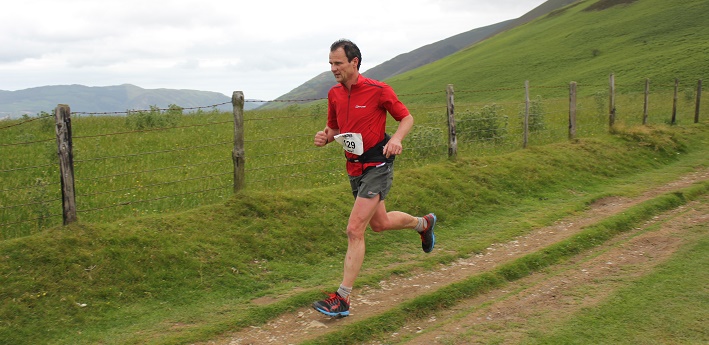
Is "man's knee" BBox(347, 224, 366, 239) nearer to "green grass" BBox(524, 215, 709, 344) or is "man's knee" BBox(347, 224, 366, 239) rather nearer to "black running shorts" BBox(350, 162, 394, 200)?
"black running shorts" BBox(350, 162, 394, 200)

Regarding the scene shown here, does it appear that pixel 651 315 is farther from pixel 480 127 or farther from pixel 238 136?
pixel 480 127

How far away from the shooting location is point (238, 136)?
8.28 meters

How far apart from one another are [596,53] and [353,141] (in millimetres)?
66012

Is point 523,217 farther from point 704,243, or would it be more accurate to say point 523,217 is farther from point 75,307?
point 75,307

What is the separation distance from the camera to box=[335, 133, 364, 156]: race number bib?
222 inches

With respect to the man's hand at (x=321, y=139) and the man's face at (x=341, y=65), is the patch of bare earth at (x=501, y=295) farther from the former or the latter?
the man's face at (x=341, y=65)

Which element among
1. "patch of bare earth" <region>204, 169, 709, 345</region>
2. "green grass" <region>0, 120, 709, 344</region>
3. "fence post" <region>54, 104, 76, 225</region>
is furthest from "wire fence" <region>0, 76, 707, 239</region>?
"patch of bare earth" <region>204, 169, 709, 345</region>

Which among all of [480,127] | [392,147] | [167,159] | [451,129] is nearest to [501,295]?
[392,147]

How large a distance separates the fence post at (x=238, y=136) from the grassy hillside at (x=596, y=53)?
40083 millimetres

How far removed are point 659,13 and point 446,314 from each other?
3078 inches

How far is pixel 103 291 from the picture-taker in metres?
6.08

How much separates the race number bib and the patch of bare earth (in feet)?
5.30

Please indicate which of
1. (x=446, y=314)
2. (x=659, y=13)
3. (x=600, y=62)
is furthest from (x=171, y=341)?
(x=659, y=13)

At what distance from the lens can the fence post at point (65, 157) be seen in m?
6.65
